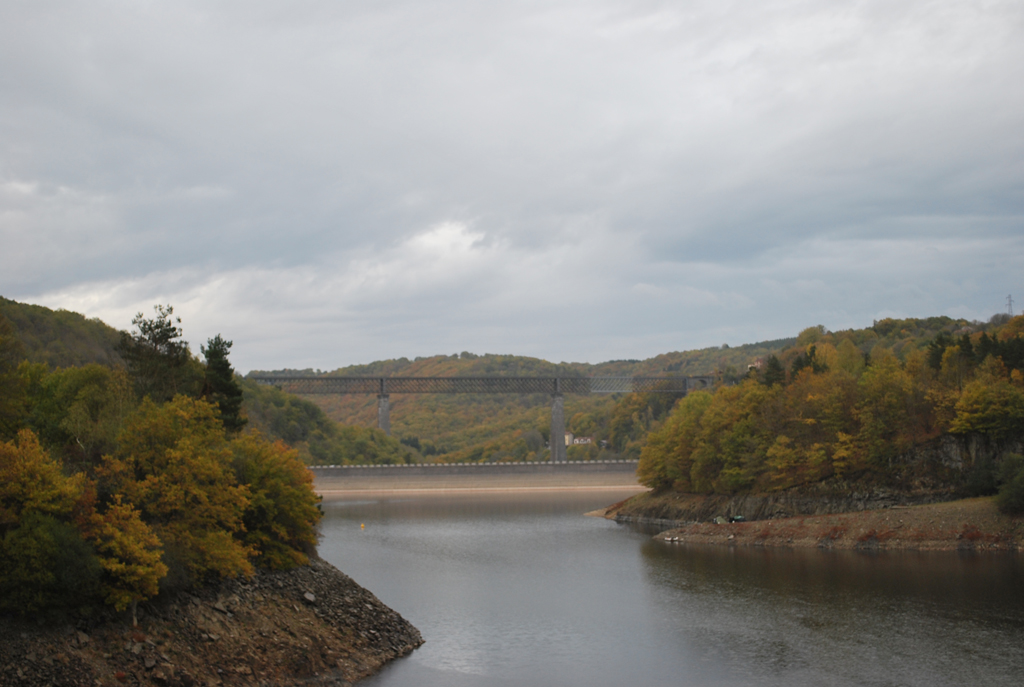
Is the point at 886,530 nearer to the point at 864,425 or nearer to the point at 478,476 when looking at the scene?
the point at 864,425

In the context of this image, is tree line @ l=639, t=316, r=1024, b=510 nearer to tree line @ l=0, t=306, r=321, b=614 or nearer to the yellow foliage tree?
tree line @ l=0, t=306, r=321, b=614

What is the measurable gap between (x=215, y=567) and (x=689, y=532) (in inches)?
1721

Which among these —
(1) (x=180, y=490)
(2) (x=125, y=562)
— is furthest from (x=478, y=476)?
(2) (x=125, y=562)

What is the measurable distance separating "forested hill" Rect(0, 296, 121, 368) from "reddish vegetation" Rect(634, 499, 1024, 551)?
57745mm

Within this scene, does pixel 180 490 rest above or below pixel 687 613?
above

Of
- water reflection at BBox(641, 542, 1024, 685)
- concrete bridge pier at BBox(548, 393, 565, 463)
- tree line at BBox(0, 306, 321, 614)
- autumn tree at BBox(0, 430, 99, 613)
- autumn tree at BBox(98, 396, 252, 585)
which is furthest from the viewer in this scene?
concrete bridge pier at BBox(548, 393, 565, 463)

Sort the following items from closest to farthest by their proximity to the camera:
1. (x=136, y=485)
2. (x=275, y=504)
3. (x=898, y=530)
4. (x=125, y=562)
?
1. (x=125, y=562)
2. (x=136, y=485)
3. (x=275, y=504)
4. (x=898, y=530)

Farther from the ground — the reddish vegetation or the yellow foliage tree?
the yellow foliage tree

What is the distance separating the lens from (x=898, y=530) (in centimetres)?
5475

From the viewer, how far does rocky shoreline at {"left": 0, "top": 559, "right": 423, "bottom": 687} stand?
22.3 metres

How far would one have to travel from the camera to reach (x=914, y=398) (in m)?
65.5

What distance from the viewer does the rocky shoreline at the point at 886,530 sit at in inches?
2046

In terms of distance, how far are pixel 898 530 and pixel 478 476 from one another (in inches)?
3106

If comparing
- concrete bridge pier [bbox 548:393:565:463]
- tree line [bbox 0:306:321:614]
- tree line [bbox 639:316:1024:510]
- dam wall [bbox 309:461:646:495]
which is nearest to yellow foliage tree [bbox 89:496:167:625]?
tree line [bbox 0:306:321:614]
